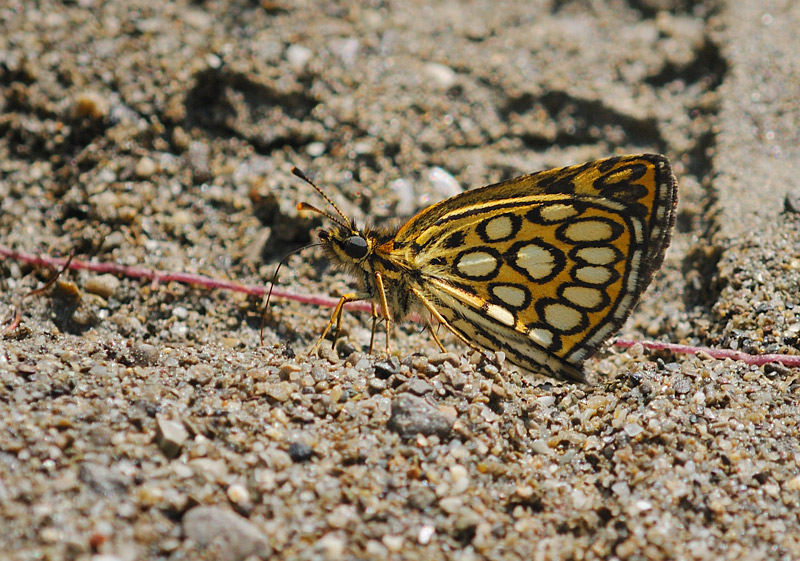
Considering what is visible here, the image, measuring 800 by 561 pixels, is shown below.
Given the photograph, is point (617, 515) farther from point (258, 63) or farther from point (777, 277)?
point (258, 63)

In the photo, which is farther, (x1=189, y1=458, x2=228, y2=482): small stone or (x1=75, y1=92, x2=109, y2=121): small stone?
(x1=75, y1=92, x2=109, y2=121): small stone

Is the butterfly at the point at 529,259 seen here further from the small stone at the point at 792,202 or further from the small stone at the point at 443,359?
the small stone at the point at 792,202

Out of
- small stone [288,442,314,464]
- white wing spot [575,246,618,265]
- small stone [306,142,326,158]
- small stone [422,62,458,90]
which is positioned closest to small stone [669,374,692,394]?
white wing spot [575,246,618,265]

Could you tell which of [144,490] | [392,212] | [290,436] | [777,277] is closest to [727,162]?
[777,277]

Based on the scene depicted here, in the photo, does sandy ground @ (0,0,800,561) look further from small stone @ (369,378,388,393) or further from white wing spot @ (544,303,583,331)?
white wing spot @ (544,303,583,331)

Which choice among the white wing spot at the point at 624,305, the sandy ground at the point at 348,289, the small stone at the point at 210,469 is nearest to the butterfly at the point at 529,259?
the white wing spot at the point at 624,305

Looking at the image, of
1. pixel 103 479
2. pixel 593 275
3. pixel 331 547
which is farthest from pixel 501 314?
pixel 103 479

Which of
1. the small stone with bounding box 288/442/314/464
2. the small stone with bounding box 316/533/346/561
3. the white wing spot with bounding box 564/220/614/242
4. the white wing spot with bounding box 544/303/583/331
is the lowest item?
the small stone with bounding box 316/533/346/561

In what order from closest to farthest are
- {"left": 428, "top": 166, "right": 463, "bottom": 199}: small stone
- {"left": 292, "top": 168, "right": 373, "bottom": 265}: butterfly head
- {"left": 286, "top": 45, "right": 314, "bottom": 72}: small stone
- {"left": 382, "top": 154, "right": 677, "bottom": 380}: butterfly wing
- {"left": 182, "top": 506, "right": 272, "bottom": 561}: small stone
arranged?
{"left": 182, "top": 506, "right": 272, "bottom": 561}: small stone → {"left": 382, "top": 154, "right": 677, "bottom": 380}: butterfly wing → {"left": 292, "top": 168, "right": 373, "bottom": 265}: butterfly head → {"left": 428, "top": 166, "right": 463, "bottom": 199}: small stone → {"left": 286, "top": 45, "right": 314, "bottom": 72}: small stone
